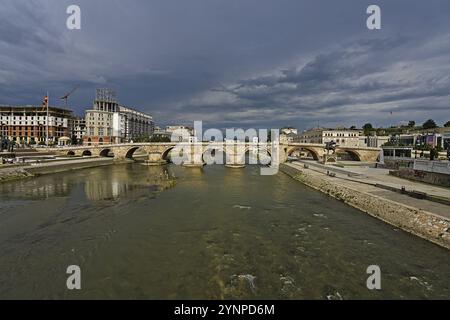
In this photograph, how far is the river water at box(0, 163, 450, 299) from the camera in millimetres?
10203

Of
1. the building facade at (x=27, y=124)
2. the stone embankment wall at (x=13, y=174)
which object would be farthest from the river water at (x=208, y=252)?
the building facade at (x=27, y=124)

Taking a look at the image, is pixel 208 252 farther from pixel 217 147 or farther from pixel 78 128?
pixel 78 128

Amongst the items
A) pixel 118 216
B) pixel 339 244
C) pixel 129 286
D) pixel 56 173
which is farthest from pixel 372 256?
pixel 56 173

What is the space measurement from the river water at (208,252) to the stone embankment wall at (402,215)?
616mm

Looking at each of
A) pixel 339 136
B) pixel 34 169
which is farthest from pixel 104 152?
pixel 339 136

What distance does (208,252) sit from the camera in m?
13.5

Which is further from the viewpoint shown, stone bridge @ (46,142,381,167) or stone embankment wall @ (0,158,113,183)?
stone bridge @ (46,142,381,167)

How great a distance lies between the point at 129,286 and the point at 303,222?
13074 millimetres

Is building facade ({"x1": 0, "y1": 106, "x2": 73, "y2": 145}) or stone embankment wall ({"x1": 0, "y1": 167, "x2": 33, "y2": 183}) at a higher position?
building facade ({"x1": 0, "y1": 106, "x2": 73, "y2": 145})

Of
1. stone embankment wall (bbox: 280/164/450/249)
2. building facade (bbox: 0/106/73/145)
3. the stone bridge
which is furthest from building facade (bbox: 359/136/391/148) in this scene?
building facade (bbox: 0/106/73/145)

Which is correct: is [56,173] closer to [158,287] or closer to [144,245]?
Answer: [144,245]

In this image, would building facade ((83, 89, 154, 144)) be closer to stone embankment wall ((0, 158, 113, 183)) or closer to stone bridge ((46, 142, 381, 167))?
stone bridge ((46, 142, 381, 167))

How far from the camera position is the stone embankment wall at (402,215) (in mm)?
14656

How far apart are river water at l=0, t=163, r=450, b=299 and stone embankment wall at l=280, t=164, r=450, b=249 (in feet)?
2.02
